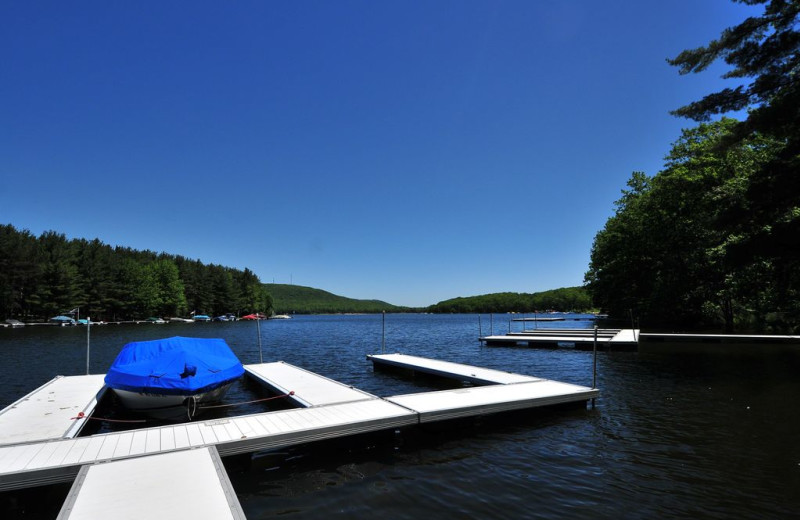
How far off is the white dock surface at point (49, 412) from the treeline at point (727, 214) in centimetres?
1974

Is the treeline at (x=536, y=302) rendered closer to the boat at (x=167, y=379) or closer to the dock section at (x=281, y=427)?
the dock section at (x=281, y=427)

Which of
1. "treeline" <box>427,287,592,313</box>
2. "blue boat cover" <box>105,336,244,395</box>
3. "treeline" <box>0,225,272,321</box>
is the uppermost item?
"treeline" <box>0,225,272,321</box>

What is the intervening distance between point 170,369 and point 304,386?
3.93 meters

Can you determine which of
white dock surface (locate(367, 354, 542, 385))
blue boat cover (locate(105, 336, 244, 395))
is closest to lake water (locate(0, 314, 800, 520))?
blue boat cover (locate(105, 336, 244, 395))

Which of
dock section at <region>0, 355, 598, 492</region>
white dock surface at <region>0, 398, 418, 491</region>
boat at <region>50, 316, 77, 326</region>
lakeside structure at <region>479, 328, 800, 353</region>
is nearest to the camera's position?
white dock surface at <region>0, 398, 418, 491</region>

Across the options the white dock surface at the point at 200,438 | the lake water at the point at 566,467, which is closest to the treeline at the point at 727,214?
the lake water at the point at 566,467

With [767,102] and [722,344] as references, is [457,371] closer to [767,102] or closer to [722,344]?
[767,102]

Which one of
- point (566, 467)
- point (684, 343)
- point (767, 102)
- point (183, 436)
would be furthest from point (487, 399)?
point (684, 343)

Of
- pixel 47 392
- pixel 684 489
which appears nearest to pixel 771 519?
pixel 684 489

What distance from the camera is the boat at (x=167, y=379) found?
10594 mm

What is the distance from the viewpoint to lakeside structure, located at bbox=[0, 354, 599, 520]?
5031mm

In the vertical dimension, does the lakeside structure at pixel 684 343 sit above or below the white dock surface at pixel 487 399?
below

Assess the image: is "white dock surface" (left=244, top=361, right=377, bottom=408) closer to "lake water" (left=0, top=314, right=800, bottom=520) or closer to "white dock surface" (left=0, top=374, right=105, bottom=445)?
"lake water" (left=0, top=314, right=800, bottom=520)

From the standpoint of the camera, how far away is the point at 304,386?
42.9ft
